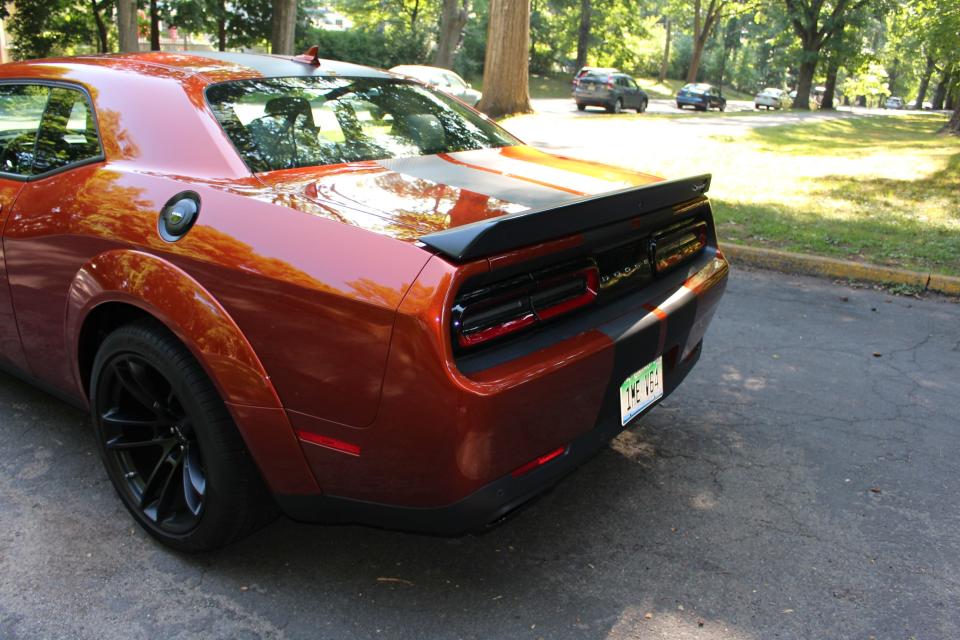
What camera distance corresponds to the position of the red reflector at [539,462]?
2.19 meters

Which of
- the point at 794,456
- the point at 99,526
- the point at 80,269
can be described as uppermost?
the point at 80,269

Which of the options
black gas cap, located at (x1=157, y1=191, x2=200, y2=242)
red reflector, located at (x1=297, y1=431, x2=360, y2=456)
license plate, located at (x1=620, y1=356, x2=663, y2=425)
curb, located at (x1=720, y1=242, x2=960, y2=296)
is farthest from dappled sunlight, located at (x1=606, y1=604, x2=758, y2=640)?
curb, located at (x1=720, y1=242, x2=960, y2=296)

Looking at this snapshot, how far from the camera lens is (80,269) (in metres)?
2.71

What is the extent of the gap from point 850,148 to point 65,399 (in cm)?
1616

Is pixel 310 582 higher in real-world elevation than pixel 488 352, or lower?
lower

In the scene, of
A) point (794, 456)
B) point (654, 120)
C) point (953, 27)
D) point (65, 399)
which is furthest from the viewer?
point (654, 120)

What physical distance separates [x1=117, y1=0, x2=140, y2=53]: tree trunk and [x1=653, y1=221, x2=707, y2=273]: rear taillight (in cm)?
2049

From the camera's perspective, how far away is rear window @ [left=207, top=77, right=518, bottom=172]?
2.74m

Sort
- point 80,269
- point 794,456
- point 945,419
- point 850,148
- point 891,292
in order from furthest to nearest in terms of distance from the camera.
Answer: point 850,148 < point 891,292 < point 945,419 < point 794,456 < point 80,269

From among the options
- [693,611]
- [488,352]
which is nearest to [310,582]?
[488,352]

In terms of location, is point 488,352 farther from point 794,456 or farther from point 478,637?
point 794,456

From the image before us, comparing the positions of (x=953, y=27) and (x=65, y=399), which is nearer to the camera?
(x=65, y=399)

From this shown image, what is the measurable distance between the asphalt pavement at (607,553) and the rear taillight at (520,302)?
908mm

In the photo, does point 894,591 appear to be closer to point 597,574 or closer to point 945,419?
point 597,574
